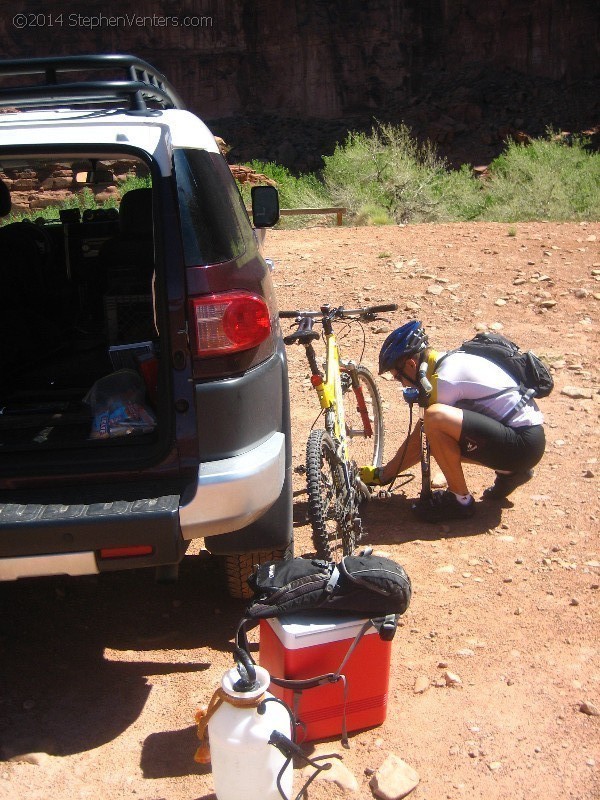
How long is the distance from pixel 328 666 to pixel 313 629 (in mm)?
143

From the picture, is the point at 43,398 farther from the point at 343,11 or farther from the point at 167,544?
the point at 343,11

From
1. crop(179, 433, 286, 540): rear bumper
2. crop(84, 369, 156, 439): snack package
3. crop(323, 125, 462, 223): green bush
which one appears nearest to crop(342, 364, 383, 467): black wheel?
crop(84, 369, 156, 439): snack package

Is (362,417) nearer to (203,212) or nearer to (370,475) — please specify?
(370,475)

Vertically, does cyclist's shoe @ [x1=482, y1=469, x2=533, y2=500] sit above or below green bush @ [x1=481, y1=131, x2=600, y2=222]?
below

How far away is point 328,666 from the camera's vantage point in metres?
2.83

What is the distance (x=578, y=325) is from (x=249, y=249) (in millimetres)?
5744

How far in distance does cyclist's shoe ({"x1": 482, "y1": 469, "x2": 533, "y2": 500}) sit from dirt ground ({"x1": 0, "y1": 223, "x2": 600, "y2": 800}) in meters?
0.07

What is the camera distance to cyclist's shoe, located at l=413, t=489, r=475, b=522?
4668 mm

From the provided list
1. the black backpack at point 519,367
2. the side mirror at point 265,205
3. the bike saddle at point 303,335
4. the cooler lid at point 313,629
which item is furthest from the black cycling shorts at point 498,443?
the cooler lid at point 313,629

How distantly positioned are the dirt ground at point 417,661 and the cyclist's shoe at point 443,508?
0.21 ft

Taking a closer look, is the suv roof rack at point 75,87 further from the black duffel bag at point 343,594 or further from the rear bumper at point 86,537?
the black duffel bag at point 343,594

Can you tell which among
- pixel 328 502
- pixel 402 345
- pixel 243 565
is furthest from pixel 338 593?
pixel 402 345

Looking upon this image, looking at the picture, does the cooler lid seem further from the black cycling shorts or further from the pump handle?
the black cycling shorts

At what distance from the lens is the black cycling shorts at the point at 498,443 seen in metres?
4.55
